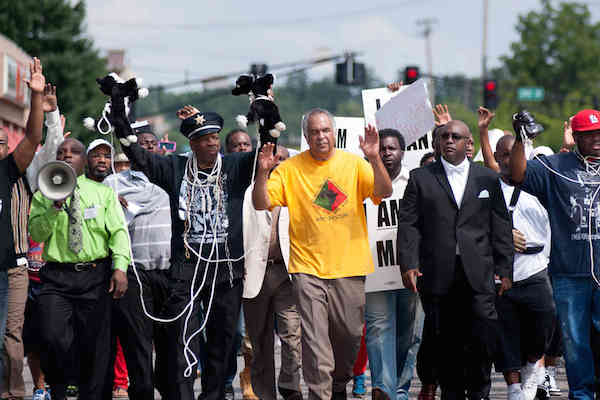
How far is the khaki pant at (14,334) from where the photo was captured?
9.13 meters

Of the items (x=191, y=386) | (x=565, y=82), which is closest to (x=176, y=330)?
(x=191, y=386)

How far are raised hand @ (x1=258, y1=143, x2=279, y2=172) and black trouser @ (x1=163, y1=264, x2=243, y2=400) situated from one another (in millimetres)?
1011

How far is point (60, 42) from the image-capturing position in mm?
50250

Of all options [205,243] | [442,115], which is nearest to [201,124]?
[205,243]

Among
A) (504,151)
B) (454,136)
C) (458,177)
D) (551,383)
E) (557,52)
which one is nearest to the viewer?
(458,177)

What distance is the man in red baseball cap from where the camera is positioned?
8.40 metres

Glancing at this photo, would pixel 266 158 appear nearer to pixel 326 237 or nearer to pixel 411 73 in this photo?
pixel 326 237

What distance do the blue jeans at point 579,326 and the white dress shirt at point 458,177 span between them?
109 centimetres

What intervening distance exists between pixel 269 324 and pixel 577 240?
2738mm

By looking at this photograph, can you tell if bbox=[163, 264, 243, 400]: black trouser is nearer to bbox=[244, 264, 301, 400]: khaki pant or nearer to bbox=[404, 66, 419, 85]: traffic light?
bbox=[244, 264, 301, 400]: khaki pant

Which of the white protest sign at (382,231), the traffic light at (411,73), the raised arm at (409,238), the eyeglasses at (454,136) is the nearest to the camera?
the raised arm at (409,238)

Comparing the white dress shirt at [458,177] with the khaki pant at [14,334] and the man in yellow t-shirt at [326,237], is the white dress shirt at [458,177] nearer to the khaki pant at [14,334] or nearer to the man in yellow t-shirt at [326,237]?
the man in yellow t-shirt at [326,237]

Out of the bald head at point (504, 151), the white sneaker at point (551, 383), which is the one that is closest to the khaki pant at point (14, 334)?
the bald head at point (504, 151)

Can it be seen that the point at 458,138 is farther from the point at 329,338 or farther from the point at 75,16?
the point at 75,16
